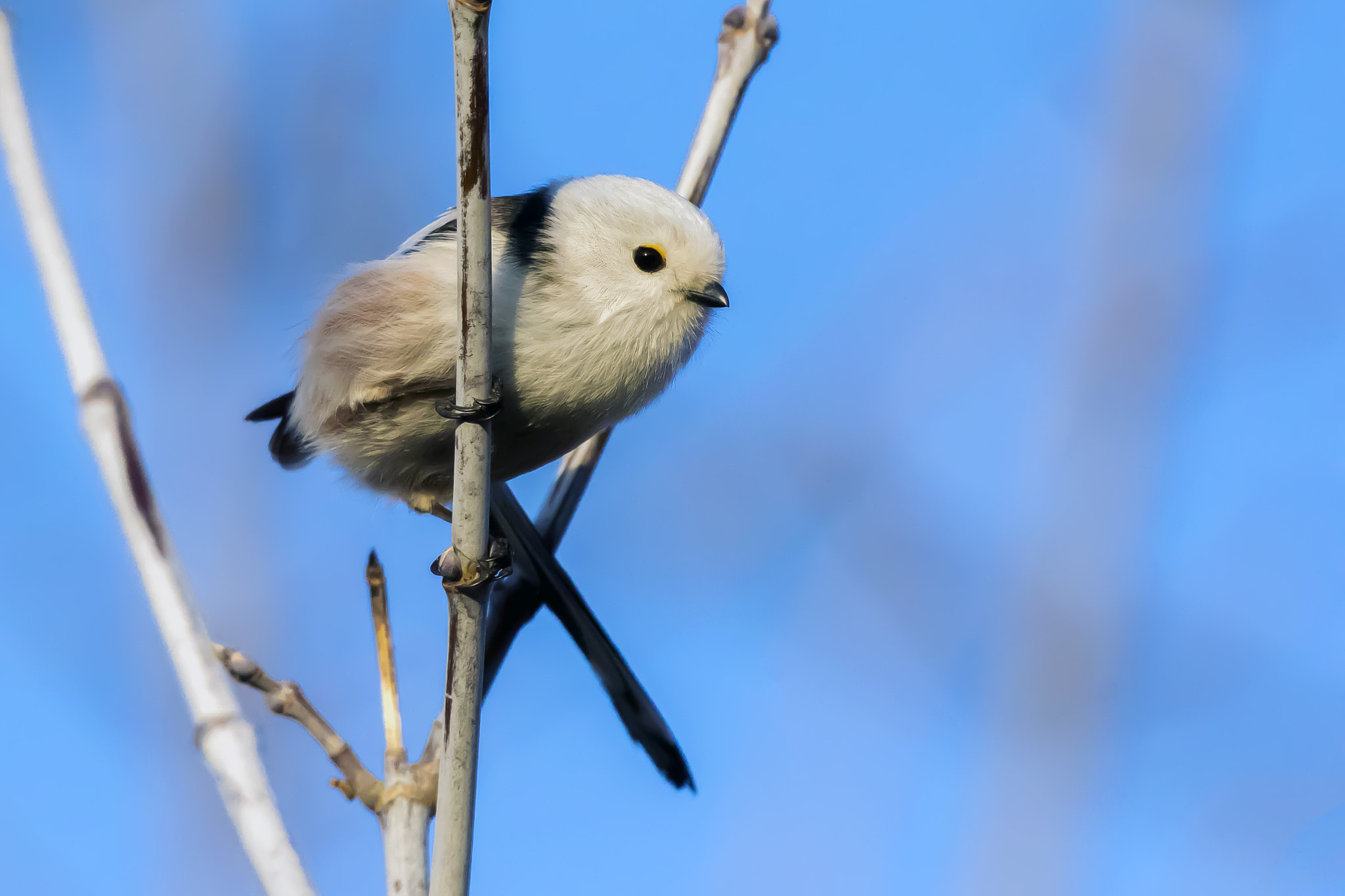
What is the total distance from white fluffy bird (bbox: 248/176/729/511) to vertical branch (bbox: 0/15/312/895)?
50cm

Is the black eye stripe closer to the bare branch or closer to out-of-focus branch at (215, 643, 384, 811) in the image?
the bare branch

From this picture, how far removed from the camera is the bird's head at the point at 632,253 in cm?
179

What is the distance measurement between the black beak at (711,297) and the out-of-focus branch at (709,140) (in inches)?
10.8

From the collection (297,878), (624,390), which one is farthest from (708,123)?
(297,878)

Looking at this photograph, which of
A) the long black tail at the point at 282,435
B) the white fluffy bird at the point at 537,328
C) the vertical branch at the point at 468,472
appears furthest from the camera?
the long black tail at the point at 282,435

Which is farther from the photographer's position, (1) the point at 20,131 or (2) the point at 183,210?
(2) the point at 183,210

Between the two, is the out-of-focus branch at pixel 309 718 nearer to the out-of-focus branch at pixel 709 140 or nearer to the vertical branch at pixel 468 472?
the vertical branch at pixel 468 472

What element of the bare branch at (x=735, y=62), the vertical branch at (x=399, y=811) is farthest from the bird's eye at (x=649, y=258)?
the vertical branch at (x=399, y=811)

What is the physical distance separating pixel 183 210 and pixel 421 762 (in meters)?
0.81

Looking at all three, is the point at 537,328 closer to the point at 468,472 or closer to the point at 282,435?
the point at 468,472

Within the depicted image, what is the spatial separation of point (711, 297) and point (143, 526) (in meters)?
0.94

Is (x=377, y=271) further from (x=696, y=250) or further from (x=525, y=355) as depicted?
(x=696, y=250)

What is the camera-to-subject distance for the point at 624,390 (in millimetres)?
1814

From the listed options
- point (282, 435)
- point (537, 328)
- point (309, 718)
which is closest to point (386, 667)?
point (309, 718)
